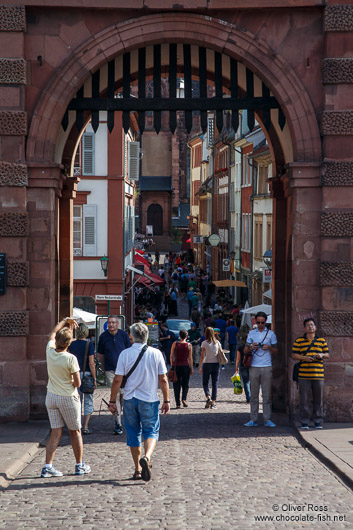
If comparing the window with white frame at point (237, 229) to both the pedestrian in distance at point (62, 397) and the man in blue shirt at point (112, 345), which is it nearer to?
the man in blue shirt at point (112, 345)

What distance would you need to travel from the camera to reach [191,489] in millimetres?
9023

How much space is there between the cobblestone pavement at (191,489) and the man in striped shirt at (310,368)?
0.44m

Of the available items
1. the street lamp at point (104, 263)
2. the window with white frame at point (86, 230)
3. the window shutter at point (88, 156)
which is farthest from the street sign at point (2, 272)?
the window shutter at point (88, 156)

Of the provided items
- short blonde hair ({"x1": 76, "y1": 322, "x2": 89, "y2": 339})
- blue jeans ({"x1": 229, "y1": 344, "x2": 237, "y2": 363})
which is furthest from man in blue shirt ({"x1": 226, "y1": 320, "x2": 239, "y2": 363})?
short blonde hair ({"x1": 76, "y1": 322, "x2": 89, "y2": 339})

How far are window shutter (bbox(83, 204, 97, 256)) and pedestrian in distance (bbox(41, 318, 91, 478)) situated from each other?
22.8 m

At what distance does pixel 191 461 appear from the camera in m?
10.6

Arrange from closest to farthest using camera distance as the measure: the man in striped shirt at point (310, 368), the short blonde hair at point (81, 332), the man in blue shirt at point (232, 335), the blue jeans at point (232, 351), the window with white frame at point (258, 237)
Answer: the short blonde hair at point (81, 332) < the man in striped shirt at point (310, 368) < the man in blue shirt at point (232, 335) < the blue jeans at point (232, 351) < the window with white frame at point (258, 237)

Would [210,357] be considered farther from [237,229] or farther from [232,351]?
[237,229]

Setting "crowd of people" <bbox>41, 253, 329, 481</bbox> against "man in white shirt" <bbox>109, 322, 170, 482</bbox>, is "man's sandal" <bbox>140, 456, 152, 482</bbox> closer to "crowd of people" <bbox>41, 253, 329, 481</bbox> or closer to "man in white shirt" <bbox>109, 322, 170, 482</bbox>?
"crowd of people" <bbox>41, 253, 329, 481</bbox>

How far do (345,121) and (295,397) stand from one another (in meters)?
3.85

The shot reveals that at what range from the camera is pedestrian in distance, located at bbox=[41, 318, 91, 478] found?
964 cm

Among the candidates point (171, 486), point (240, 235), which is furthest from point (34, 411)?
point (240, 235)

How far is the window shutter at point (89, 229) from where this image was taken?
3262 centimetres

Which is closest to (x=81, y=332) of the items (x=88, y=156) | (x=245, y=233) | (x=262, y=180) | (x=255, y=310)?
(x=255, y=310)
